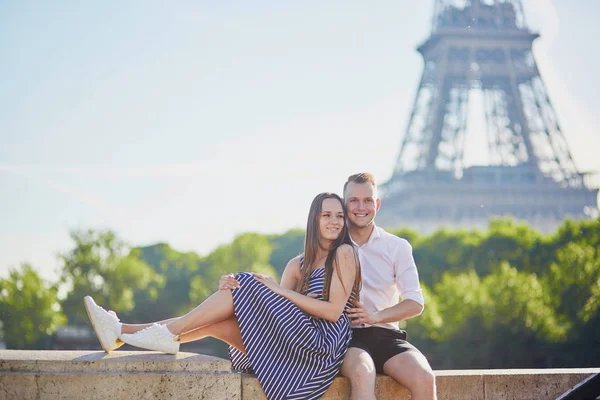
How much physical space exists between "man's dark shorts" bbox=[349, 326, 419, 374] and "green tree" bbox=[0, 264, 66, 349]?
3734 cm

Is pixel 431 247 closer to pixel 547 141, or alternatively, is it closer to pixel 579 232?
pixel 579 232

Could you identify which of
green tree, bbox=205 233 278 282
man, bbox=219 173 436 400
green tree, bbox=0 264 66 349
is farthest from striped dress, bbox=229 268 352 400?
green tree, bbox=205 233 278 282

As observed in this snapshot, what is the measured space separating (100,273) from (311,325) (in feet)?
133

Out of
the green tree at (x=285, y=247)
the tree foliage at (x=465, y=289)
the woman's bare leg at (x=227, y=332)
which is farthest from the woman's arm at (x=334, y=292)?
the green tree at (x=285, y=247)

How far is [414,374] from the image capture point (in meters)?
5.70

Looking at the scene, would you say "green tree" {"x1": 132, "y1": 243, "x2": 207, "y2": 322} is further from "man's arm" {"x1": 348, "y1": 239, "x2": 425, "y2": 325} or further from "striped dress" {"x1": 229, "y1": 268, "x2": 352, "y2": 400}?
"striped dress" {"x1": 229, "y1": 268, "x2": 352, "y2": 400}

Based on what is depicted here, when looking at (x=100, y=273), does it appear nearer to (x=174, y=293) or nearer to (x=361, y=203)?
(x=174, y=293)

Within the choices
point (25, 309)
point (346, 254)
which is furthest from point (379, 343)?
point (25, 309)

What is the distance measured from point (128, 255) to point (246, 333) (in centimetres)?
4204

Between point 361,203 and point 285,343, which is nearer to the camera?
point 285,343

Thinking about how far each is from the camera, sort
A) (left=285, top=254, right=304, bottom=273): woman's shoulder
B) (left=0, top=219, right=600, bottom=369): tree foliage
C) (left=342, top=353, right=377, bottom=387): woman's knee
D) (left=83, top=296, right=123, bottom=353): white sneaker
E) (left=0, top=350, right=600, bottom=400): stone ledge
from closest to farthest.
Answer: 1. (left=0, top=350, right=600, bottom=400): stone ledge
2. (left=342, top=353, right=377, bottom=387): woman's knee
3. (left=83, top=296, right=123, bottom=353): white sneaker
4. (left=285, top=254, right=304, bottom=273): woman's shoulder
5. (left=0, top=219, right=600, bottom=369): tree foliage

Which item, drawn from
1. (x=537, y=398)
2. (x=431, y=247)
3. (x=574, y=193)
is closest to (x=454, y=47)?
(x=574, y=193)

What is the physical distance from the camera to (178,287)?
185 feet

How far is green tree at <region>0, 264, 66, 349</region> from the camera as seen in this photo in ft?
135
